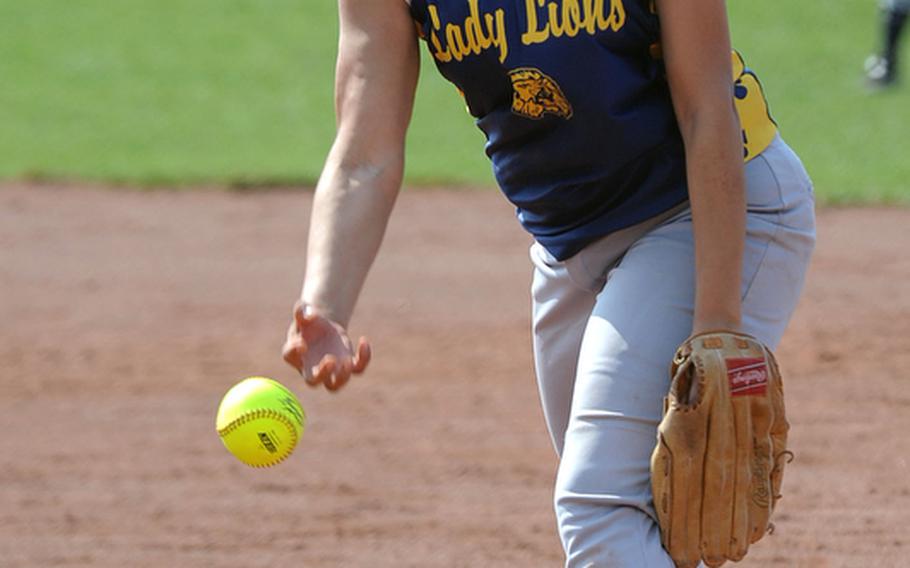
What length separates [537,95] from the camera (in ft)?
7.84

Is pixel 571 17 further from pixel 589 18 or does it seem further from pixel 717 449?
pixel 717 449

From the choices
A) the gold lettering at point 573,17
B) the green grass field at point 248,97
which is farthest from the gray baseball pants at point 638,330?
the green grass field at point 248,97

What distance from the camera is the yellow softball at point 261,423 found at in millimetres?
2715

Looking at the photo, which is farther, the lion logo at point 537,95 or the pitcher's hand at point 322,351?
the lion logo at point 537,95

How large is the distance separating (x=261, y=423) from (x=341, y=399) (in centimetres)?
265

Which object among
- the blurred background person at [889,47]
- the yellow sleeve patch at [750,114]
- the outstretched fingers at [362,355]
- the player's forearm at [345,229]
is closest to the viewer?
the outstretched fingers at [362,355]

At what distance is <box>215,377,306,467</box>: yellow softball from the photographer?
8.91ft

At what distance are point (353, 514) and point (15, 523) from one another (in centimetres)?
99

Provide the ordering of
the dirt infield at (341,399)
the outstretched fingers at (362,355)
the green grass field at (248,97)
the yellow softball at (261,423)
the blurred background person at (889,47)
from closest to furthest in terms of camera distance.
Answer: the outstretched fingers at (362,355)
the yellow softball at (261,423)
the dirt infield at (341,399)
the green grass field at (248,97)
the blurred background person at (889,47)

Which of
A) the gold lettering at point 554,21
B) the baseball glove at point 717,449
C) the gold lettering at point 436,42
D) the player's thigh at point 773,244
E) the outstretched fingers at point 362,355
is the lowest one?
the baseball glove at point 717,449

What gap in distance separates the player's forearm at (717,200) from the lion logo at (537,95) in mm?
228

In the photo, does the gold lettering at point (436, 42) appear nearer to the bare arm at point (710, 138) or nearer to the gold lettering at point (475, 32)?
the gold lettering at point (475, 32)

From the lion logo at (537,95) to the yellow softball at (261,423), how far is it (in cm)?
76

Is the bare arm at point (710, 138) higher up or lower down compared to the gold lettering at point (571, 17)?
lower down
